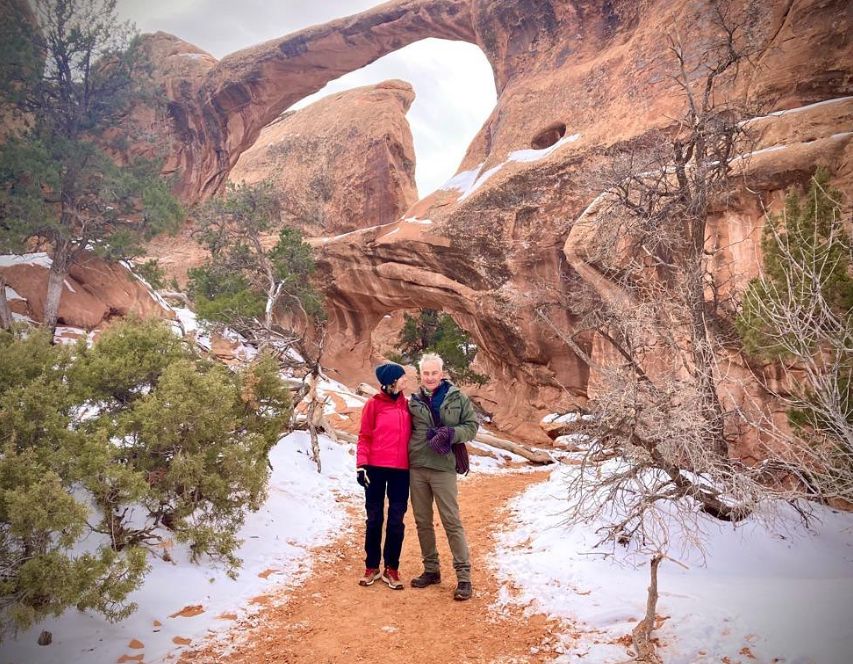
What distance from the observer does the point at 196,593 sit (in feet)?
12.8

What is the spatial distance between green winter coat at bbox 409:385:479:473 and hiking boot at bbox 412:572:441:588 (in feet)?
2.92

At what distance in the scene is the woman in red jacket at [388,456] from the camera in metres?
4.12

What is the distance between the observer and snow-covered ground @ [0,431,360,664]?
3.07 meters

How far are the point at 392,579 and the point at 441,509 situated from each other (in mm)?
742

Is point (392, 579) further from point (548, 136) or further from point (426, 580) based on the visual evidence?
point (548, 136)

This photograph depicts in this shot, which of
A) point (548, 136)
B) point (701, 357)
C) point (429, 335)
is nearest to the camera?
point (701, 357)

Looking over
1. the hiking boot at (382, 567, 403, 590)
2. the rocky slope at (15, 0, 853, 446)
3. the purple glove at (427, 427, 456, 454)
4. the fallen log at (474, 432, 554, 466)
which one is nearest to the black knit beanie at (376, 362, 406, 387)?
the purple glove at (427, 427, 456, 454)

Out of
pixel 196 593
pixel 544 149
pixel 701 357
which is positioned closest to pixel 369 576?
pixel 196 593

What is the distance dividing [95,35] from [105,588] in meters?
15.0

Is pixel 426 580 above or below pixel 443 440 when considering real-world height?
below

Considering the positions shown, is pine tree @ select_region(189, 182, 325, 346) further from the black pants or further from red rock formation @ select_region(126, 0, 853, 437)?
the black pants

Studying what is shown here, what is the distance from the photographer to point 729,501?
4594mm

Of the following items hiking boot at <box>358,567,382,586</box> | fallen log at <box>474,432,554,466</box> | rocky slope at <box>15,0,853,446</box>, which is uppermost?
rocky slope at <box>15,0,853,446</box>

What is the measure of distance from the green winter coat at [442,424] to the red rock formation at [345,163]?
2667cm
